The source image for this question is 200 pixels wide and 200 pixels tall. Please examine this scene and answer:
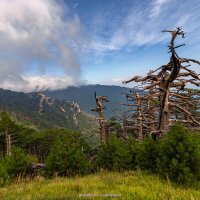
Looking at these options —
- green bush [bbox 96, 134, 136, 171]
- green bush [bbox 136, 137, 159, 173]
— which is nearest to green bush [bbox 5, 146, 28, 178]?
green bush [bbox 96, 134, 136, 171]

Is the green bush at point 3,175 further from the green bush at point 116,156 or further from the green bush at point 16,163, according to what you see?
the green bush at point 116,156

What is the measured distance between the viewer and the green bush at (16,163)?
12466mm

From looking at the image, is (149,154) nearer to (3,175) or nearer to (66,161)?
(66,161)

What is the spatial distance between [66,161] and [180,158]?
5.57 metres

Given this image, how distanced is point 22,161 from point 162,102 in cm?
725

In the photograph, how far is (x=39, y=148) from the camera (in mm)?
75375

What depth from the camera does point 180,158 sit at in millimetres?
8062

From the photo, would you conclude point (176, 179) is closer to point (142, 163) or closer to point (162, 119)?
point (142, 163)

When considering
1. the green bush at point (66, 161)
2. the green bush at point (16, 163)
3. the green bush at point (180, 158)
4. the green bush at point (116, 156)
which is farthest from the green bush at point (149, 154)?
the green bush at point (16, 163)

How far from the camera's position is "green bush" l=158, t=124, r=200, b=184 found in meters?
7.77

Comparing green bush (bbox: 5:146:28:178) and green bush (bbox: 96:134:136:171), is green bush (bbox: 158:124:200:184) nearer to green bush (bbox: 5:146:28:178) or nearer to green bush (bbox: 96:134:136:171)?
green bush (bbox: 96:134:136:171)

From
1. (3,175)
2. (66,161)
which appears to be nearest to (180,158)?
(66,161)

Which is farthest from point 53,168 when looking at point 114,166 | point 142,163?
point 142,163

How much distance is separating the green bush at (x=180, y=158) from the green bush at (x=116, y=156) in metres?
4.07
